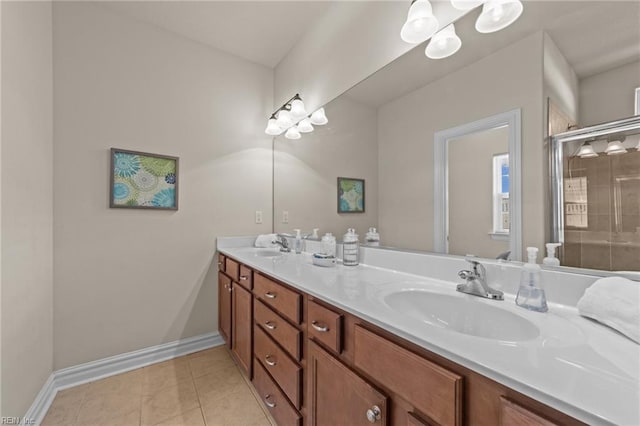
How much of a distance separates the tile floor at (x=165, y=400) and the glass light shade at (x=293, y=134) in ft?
6.11

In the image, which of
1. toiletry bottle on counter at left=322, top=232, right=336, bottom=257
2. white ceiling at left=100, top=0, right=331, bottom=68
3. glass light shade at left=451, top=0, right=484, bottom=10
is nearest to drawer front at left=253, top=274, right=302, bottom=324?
toiletry bottle on counter at left=322, top=232, right=336, bottom=257

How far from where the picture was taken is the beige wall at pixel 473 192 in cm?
102

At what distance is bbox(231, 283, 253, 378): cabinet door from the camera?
1.58 m

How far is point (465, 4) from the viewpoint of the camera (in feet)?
3.57

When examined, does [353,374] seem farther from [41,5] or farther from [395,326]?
[41,5]

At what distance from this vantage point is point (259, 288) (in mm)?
1456

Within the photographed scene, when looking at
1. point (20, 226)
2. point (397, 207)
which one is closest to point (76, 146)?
point (20, 226)

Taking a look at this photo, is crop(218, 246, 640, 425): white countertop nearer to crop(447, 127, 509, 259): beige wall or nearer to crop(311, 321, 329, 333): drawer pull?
crop(311, 321, 329, 333): drawer pull

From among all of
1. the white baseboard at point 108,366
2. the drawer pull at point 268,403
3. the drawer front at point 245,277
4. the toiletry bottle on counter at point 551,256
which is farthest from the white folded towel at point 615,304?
the white baseboard at point 108,366

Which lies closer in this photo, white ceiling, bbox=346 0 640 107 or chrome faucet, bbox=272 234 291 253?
white ceiling, bbox=346 0 640 107

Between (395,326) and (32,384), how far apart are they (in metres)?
1.98

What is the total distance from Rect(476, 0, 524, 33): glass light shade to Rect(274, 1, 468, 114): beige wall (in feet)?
0.39

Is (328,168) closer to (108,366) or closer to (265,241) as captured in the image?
(265,241)

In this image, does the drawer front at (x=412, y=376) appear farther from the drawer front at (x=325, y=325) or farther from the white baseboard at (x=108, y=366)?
the white baseboard at (x=108, y=366)
